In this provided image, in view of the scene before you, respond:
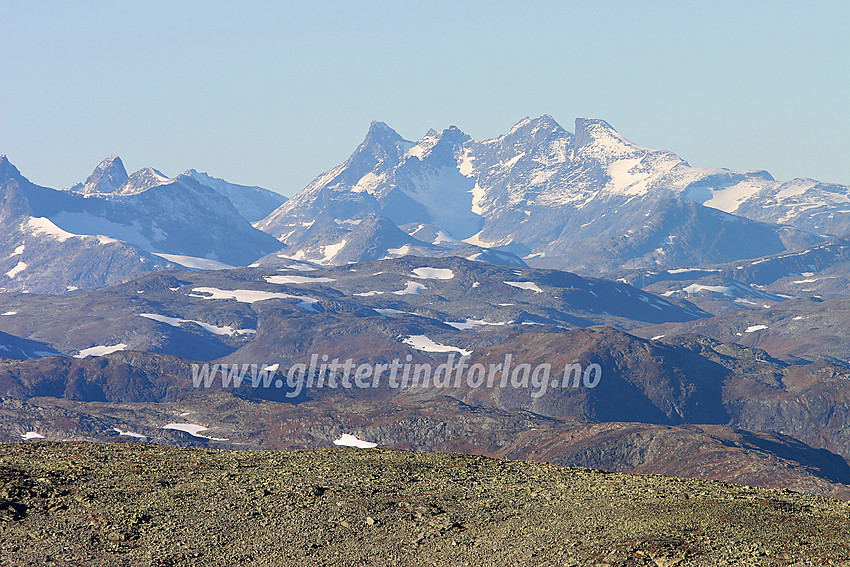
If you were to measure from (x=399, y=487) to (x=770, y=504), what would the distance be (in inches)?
1117

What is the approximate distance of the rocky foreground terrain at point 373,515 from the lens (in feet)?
205

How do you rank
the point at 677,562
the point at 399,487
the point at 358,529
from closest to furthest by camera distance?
the point at 677,562, the point at 358,529, the point at 399,487

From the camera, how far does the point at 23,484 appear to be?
2849 inches

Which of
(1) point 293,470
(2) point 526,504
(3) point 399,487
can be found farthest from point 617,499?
(1) point 293,470

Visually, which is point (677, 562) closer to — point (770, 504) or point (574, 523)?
point (574, 523)

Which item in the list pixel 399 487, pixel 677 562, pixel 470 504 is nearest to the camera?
pixel 677 562

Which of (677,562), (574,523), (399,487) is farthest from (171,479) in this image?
(677,562)

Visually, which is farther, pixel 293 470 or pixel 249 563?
pixel 293 470

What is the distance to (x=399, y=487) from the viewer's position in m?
80.4

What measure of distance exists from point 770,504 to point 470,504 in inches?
908

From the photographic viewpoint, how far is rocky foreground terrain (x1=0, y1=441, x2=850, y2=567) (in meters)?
62.4

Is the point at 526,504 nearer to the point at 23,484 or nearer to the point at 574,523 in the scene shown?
the point at 574,523

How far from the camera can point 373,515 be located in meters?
71.5

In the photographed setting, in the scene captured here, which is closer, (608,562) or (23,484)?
(608,562)
